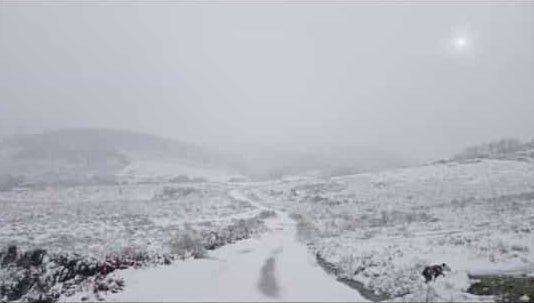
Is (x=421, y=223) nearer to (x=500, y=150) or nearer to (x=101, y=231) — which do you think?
(x=101, y=231)

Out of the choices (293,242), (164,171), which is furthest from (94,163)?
(293,242)

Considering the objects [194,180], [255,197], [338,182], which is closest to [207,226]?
[255,197]

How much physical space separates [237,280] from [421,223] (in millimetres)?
26689

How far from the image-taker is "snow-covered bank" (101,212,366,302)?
62.6ft

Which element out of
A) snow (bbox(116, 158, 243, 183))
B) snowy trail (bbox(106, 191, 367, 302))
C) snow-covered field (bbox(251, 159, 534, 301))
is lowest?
snowy trail (bbox(106, 191, 367, 302))

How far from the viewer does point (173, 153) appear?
199750mm

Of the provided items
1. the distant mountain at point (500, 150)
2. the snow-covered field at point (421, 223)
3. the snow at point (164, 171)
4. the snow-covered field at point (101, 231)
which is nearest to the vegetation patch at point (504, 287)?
the snow-covered field at point (421, 223)

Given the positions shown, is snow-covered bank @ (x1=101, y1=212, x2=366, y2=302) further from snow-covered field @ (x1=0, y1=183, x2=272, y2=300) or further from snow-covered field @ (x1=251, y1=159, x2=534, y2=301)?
snow-covered field @ (x1=251, y1=159, x2=534, y2=301)

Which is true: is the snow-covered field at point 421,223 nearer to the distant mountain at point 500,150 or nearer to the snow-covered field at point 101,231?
the snow-covered field at point 101,231

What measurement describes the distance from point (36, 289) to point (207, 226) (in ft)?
85.0

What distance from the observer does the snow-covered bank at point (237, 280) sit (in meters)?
19.1

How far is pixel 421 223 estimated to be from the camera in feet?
149

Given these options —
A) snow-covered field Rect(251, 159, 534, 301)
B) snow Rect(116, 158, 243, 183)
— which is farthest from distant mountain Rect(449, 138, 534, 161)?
snow Rect(116, 158, 243, 183)

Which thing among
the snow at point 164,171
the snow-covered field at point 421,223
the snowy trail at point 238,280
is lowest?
the snowy trail at point 238,280
